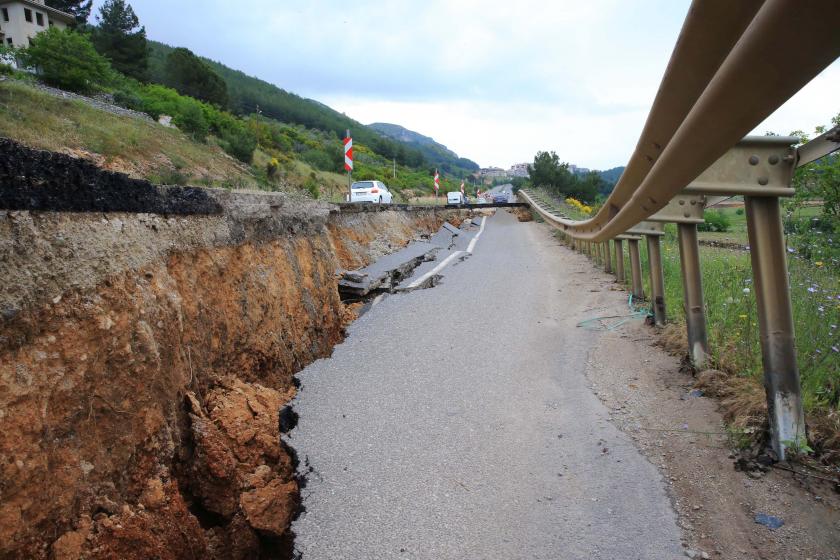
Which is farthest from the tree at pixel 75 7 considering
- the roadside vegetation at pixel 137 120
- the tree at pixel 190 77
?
the tree at pixel 190 77

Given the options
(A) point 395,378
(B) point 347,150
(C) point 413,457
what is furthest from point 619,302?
(B) point 347,150

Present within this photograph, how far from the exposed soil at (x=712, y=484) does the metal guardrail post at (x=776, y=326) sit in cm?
23

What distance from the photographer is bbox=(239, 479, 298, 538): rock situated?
2955mm

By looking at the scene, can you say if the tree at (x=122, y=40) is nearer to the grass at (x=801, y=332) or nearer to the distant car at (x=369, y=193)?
the distant car at (x=369, y=193)

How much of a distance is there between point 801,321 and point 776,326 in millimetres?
1395

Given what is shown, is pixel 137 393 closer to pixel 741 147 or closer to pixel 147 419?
pixel 147 419

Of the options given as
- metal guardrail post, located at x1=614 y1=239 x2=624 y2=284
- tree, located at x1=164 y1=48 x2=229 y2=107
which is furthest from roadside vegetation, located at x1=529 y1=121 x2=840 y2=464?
tree, located at x1=164 y1=48 x2=229 y2=107

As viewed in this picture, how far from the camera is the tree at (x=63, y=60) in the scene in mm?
27375

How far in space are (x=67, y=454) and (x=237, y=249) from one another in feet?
8.02

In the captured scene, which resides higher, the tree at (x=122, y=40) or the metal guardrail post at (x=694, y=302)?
the tree at (x=122, y=40)

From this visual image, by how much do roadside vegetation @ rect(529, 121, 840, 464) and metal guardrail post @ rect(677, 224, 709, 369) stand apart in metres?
0.12

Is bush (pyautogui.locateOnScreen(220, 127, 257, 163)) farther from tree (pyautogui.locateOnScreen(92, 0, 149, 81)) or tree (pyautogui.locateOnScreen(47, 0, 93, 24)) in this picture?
tree (pyautogui.locateOnScreen(47, 0, 93, 24))

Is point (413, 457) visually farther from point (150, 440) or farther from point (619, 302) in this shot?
point (619, 302)

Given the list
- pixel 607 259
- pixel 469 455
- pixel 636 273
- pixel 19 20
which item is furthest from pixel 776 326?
pixel 19 20
